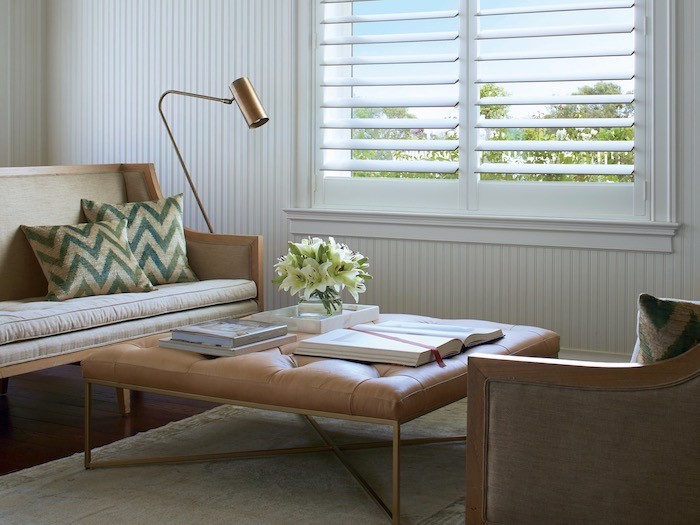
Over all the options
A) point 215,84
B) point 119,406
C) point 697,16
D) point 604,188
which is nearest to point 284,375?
point 119,406

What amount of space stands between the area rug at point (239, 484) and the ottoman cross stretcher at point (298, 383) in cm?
5

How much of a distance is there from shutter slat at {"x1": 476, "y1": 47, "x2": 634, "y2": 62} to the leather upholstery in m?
1.64

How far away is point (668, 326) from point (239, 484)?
1426mm

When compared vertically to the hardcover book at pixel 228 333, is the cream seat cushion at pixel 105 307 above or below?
above

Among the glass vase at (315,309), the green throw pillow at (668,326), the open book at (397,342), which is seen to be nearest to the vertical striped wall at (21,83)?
the glass vase at (315,309)

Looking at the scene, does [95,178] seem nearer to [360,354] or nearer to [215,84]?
[215,84]

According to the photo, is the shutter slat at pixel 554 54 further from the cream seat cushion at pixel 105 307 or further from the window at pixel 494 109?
the cream seat cushion at pixel 105 307

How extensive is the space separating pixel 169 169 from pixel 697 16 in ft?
9.05

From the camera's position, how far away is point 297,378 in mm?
2441

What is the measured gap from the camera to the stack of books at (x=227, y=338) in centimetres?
273

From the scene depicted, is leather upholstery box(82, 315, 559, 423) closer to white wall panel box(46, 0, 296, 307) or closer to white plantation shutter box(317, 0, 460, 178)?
white plantation shutter box(317, 0, 460, 178)

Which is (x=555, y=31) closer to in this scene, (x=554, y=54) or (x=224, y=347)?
(x=554, y=54)

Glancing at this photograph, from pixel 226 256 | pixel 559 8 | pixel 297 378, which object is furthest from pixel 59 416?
pixel 559 8

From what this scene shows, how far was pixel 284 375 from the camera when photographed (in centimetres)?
247
